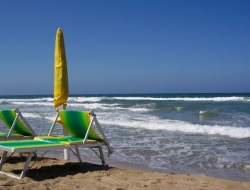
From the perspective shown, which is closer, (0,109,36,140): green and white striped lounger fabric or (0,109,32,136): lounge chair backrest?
(0,109,36,140): green and white striped lounger fabric

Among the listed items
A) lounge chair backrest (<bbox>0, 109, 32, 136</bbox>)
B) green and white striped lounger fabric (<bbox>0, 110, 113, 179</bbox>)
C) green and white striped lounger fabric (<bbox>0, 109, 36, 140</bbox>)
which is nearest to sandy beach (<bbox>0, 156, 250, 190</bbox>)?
green and white striped lounger fabric (<bbox>0, 110, 113, 179</bbox>)

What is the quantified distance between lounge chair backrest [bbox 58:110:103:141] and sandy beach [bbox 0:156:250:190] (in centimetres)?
54

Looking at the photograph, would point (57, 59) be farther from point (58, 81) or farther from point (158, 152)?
point (158, 152)

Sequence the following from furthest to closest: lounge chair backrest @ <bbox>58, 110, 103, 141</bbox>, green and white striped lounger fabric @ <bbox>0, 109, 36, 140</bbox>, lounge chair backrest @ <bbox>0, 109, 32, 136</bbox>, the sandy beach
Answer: lounge chair backrest @ <bbox>0, 109, 32, 136</bbox>
green and white striped lounger fabric @ <bbox>0, 109, 36, 140</bbox>
lounge chair backrest @ <bbox>58, 110, 103, 141</bbox>
the sandy beach

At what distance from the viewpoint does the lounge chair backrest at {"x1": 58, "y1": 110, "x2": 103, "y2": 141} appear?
503cm

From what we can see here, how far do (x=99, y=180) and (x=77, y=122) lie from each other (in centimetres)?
116

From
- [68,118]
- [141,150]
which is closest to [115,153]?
[141,150]

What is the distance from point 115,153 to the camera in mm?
7137

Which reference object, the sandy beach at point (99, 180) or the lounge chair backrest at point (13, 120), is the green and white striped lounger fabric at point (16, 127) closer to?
the lounge chair backrest at point (13, 120)

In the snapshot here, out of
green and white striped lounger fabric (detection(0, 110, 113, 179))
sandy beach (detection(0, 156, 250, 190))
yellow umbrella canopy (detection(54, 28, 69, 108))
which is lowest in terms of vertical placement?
sandy beach (detection(0, 156, 250, 190))

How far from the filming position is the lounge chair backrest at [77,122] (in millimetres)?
5027

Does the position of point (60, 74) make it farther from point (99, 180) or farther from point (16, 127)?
point (99, 180)

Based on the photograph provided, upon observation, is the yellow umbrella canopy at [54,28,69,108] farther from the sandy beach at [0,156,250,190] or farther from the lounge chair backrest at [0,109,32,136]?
the sandy beach at [0,156,250,190]

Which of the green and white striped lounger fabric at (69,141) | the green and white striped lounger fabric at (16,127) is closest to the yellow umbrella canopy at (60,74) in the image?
the green and white striped lounger fabric at (69,141)
